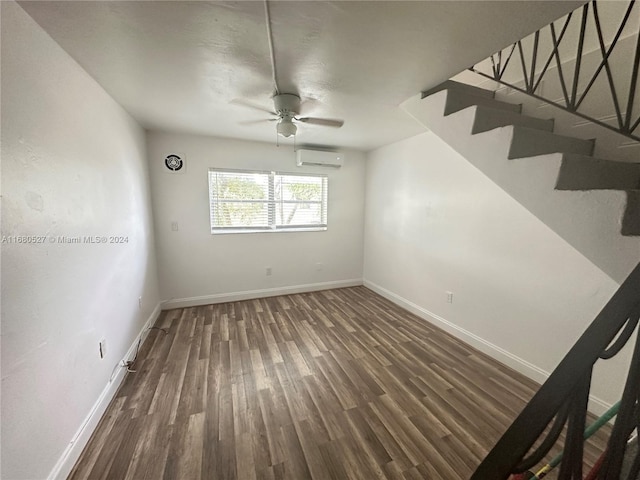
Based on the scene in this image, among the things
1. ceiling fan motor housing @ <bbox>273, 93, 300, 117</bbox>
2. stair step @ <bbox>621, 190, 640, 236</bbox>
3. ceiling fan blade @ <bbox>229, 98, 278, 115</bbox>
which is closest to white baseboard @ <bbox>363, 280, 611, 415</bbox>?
stair step @ <bbox>621, 190, 640, 236</bbox>

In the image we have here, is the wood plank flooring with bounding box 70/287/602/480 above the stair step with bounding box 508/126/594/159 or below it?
below

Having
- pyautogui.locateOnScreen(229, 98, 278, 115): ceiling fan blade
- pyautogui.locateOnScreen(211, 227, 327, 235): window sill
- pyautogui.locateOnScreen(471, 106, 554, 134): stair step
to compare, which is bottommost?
pyautogui.locateOnScreen(211, 227, 327, 235): window sill

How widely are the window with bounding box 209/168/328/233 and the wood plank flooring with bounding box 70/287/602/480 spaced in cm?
144

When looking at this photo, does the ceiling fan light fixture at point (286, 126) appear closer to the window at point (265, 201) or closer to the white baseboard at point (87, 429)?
the window at point (265, 201)

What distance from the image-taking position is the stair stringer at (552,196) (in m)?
1.07

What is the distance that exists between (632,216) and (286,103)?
207cm

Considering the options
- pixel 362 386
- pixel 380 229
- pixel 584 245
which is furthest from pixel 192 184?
pixel 584 245

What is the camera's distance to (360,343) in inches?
99.6

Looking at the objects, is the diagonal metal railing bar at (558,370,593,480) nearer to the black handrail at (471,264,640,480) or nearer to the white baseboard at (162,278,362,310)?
the black handrail at (471,264,640,480)

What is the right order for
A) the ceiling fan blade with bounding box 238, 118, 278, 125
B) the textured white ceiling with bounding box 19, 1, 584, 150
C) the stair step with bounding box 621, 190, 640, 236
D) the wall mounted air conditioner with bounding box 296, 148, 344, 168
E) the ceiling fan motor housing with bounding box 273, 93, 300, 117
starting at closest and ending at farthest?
the stair step with bounding box 621, 190, 640, 236 < the textured white ceiling with bounding box 19, 1, 584, 150 < the ceiling fan motor housing with bounding box 273, 93, 300, 117 < the ceiling fan blade with bounding box 238, 118, 278, 125 < the wall mounted air conditioner with bounding box 296, 148, 344, 168

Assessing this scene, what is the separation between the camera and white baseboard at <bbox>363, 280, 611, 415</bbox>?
1.70m

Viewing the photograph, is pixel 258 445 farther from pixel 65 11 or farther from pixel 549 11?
pixel 549 11

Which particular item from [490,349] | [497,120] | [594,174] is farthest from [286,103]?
[490,349]

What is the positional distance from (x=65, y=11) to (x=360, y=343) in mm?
2969
